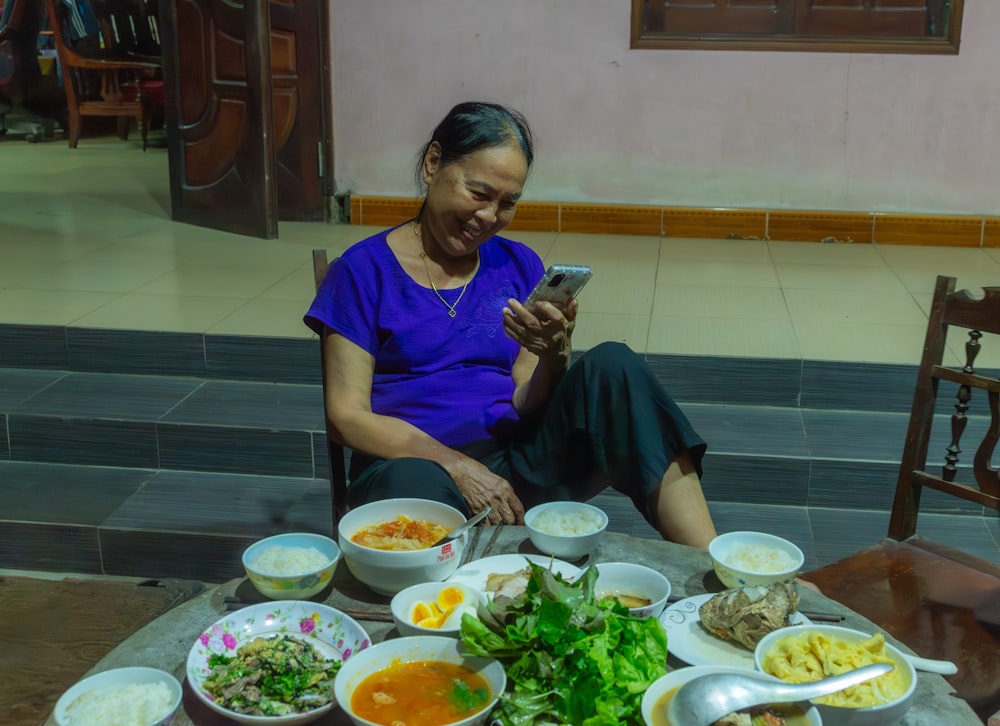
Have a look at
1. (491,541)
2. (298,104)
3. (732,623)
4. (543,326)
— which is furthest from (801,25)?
(732,623)

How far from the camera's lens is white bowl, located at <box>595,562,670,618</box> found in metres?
1.33

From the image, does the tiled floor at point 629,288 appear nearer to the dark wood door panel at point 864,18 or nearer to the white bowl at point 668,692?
the dark wood door panel at point 864,18

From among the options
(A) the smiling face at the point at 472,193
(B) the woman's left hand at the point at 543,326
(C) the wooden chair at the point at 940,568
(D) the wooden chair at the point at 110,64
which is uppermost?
(D) the wooden chair at the point at 110,64

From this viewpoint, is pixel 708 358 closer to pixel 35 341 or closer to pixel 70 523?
pixel 70 523

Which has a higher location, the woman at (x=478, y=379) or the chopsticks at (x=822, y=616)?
the woman at (x=478, y=379)

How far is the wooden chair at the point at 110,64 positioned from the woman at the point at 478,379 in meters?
7.20

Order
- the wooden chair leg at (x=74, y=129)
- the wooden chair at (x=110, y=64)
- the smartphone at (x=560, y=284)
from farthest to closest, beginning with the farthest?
1. the wooden chair leg at (x=74, y=129)
2. the wooden chair at (x=110, y=64)
3. the smartphone at (x=560, y=284)

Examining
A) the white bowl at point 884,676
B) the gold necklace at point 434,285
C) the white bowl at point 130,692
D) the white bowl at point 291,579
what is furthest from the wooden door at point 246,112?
the white bowl at point 884,676

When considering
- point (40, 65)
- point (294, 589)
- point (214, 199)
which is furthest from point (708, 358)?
point (40, 65)

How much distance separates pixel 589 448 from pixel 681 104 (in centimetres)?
347

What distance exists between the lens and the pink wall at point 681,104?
4836 mm

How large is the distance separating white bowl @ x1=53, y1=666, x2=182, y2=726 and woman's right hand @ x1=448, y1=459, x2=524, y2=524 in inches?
28.5

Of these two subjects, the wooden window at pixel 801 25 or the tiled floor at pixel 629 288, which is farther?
the wooden window at pixel 801 25

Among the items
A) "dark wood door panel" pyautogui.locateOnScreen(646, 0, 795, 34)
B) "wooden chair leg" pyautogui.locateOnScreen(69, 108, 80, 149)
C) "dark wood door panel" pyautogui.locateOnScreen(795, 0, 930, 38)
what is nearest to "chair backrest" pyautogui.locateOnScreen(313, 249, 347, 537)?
"dark wood door panel" pyautogui.locateOnScreen(646, 0, 795, 34)
